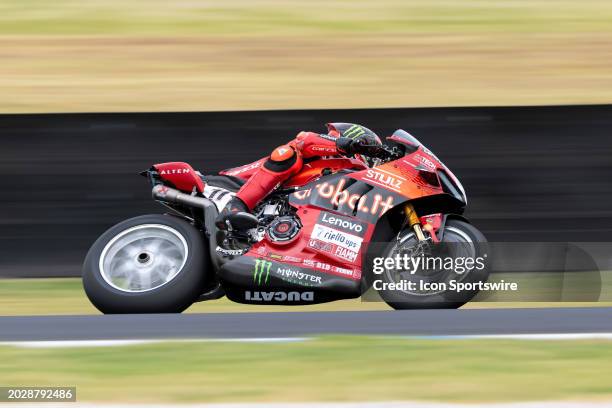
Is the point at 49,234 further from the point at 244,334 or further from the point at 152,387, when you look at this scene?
the point at 152,387

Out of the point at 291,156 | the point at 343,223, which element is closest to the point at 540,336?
the point at 343,223

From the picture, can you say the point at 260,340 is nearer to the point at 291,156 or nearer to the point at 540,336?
the point at 540,336

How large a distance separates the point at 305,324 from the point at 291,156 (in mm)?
1410

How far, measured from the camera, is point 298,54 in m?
15.0

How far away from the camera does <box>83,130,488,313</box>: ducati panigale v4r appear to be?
7926 millimetres

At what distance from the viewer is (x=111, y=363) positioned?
6.36 m

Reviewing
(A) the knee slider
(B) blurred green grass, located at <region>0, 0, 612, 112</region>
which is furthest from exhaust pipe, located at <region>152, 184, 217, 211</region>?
(B) blurred green grass, located at <region>0, 0, 612, 112</region>

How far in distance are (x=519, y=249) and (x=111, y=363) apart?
179 inches

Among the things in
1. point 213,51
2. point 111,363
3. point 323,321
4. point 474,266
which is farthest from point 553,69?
point 111,363

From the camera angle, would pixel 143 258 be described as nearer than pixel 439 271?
No

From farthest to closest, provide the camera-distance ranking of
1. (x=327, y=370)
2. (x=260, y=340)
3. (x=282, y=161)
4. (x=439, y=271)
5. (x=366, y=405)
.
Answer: (x=282, y=161) → (x=439, y=271) → (x=260, y=340) → (x=327, y=370) → (x=366, y=405)

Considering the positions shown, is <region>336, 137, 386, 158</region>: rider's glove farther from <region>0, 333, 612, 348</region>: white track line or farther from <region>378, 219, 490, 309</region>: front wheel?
<region>0, 333, 612, 348</region>: white track line

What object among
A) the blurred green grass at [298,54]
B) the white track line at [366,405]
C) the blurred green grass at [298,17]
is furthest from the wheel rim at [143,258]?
the blurred green grass at [298,17]

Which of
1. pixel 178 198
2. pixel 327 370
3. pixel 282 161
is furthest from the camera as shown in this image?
pixel 178 198
